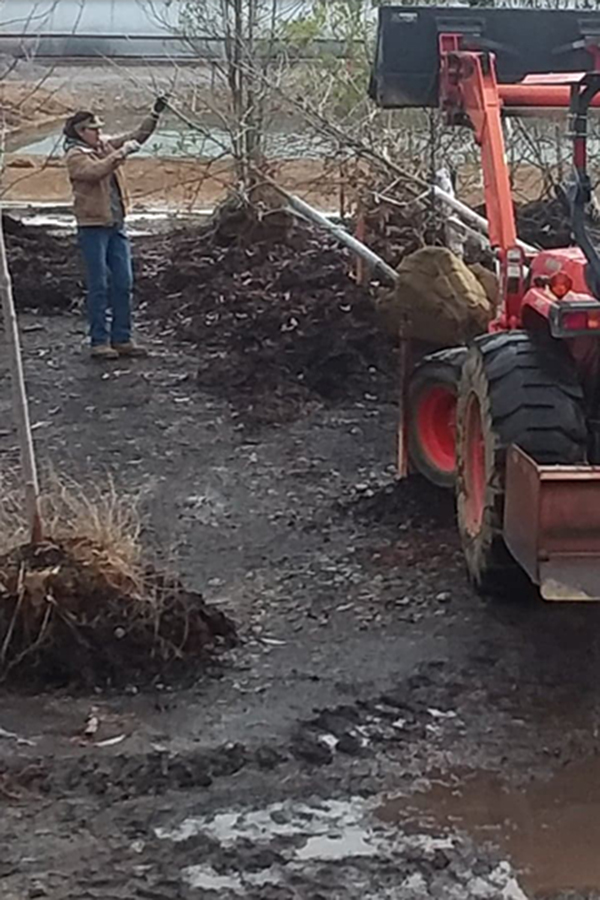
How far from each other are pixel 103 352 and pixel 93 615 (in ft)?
17.1

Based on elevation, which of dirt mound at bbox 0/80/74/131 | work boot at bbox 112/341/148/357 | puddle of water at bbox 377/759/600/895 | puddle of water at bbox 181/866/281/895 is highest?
dirt mound at bbox 0/80/74/131

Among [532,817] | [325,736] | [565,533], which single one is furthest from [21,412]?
[532,817]

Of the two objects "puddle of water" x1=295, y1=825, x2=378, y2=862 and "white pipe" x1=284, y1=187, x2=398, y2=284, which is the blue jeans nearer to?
"white pipe" x1=284, y1=187, x2=398, y2=284

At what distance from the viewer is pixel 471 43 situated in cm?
658

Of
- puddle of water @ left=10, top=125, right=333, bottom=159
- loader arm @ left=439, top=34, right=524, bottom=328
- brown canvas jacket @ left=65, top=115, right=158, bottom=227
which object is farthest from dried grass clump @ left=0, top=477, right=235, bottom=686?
puddle of water @ left=10, top=125, right=333, bottom=159

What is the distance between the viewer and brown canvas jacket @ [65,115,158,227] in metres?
10.2

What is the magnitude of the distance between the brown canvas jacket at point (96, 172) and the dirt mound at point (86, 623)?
4.93 metres

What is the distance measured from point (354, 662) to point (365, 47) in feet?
26.0

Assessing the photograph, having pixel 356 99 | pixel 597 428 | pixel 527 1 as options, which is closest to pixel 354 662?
pixel 597 428

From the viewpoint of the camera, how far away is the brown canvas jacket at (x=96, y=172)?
33.6ft

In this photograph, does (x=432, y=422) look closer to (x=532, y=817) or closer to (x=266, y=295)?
(x=532, y=817)

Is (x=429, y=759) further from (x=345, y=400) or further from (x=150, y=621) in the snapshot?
(x=345, y=400)

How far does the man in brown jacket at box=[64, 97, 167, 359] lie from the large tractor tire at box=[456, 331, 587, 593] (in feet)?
15.8

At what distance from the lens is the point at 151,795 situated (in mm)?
4758
